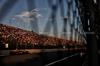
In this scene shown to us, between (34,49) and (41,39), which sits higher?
(41,39)

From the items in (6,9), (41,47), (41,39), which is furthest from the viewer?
(41,39)

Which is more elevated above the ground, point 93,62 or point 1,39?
point 1,39

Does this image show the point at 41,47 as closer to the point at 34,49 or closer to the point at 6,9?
the point at 34,49

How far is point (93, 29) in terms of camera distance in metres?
3.11

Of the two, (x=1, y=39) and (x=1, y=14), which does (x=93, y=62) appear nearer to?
(x=1, y=14)

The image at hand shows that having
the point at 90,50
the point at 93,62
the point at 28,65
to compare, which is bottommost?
the point at 28,65

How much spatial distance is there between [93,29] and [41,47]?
746 inches

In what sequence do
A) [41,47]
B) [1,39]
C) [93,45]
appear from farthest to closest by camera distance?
[41,47] → [1,39] → [93,45]

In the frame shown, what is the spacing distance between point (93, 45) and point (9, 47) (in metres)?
12.7

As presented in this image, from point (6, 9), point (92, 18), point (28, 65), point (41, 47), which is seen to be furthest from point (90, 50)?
point (41, 47)

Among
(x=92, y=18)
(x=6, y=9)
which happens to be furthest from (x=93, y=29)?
(x=6, y=9)

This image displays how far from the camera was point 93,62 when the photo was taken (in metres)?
3.24

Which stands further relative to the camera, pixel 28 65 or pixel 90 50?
pixel 28 65

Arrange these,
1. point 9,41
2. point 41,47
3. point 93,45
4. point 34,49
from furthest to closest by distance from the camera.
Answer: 1. point 41,47
2. point 34,49
3. point 9,41
4. point 93,45
